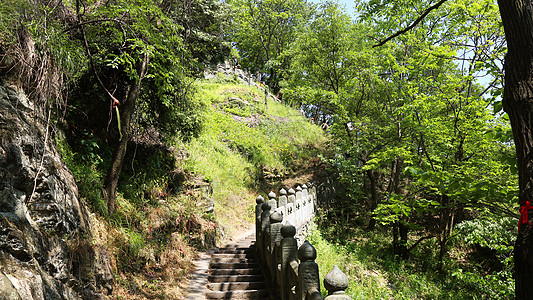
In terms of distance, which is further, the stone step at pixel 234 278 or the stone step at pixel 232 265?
the stone step at pixel 232 265

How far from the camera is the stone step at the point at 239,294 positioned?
6602 mm

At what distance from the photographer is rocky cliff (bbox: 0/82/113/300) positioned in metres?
3.43

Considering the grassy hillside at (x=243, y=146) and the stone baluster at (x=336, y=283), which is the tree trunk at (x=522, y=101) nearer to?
the stone baluster at (x=336, y=283)

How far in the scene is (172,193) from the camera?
998 centimetres

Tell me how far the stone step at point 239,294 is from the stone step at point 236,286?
25 centimetres

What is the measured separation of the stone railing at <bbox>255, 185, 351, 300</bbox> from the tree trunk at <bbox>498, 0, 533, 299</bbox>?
→ 4.84 feet

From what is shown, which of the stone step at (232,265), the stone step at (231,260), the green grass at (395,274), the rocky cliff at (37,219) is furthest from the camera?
the green grass at (395,274)

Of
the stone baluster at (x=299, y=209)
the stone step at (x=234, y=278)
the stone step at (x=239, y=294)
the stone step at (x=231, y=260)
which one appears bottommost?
the stone step at (x=239, y=294)

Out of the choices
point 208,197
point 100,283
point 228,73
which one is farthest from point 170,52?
point 228,73

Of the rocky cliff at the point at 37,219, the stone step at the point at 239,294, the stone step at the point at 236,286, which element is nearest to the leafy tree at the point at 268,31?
the stone step at the point at 236,286

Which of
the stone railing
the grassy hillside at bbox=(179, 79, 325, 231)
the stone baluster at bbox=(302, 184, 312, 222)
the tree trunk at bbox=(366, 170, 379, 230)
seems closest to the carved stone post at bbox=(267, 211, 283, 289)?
the stone railing

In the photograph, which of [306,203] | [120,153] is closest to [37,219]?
[120,153]

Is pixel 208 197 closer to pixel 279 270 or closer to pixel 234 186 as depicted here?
pixel 234 186

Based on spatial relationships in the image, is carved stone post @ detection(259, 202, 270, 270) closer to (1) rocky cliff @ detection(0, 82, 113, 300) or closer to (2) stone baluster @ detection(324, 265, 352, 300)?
(1) rocky cliff @ detection(0, 82, 113, 300)
